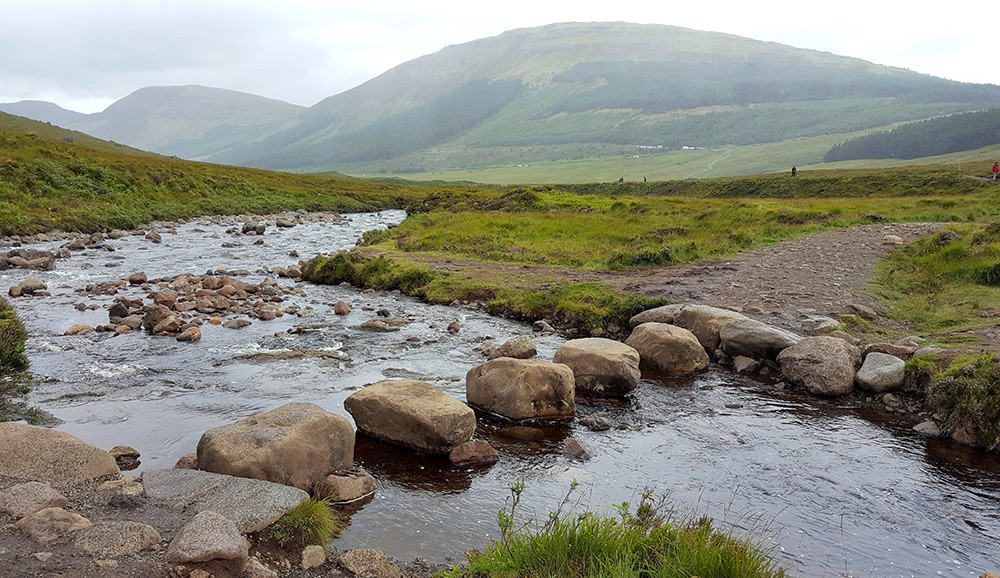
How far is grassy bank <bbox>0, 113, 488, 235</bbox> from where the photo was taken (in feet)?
147

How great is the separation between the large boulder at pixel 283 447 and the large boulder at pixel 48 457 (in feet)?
4.46

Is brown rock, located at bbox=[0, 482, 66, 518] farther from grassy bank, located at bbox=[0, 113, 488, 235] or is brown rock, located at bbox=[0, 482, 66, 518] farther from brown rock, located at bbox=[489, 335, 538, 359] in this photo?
grassy bank, located at bbox=[0, 113, 488, 235]

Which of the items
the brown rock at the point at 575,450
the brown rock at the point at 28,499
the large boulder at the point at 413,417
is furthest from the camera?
the brown rock at the point at 575,450

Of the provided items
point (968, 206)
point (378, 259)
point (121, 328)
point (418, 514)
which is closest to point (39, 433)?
point (418, 514)

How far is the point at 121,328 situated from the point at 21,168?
141 ft

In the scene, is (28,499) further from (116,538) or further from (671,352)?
(671,352)

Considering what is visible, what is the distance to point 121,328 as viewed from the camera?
19.1 metres

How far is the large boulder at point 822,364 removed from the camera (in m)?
14.3

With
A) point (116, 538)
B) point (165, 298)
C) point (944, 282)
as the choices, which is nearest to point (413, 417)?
point (116, 538)

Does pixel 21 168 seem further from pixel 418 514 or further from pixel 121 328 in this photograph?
pixel 418 514

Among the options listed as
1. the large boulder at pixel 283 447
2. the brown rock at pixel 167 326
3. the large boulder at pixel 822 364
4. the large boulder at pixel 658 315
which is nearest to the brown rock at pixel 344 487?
the large boulder at pixel 283 447

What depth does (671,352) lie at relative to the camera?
1608 cm

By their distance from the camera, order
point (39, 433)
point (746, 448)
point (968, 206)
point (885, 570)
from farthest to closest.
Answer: point (968, 206) < point (746, 448) < point (39, 433) < point (885, 570)

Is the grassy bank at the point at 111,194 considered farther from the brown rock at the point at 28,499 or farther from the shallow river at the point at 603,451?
the brown rock at the point at 28,499
